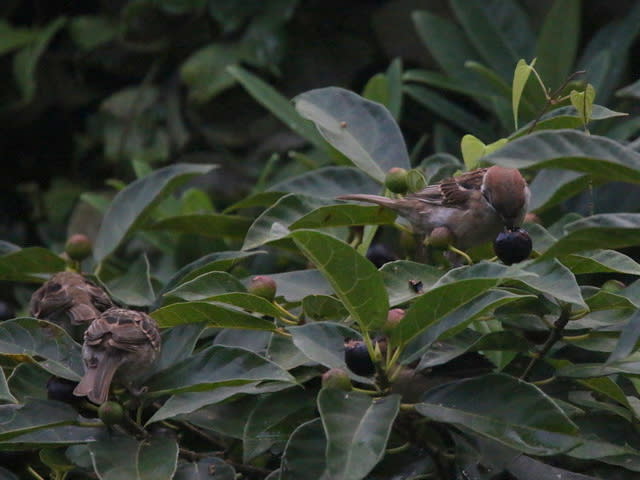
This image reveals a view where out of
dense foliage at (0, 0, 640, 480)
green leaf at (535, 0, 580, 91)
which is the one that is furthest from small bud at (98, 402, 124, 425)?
green leaf at (535, 0, 580, 91)

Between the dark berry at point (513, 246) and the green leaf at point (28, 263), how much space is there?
0.97 meters

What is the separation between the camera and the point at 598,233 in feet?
4.04

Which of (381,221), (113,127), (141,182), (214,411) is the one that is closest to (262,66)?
(113,127)

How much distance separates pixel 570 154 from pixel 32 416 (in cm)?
81

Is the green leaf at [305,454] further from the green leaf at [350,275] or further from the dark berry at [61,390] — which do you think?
the dark berry at [61,390]

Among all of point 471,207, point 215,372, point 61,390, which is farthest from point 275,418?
point 471,207

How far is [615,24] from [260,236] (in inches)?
73.2

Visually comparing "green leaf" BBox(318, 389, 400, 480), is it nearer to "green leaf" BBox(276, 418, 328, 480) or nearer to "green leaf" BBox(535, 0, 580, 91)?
"green leaf" BBox(276, 418, 328, 480)

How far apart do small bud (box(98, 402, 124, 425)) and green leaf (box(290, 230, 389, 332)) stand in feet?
1.25

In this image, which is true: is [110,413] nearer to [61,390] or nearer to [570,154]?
[61,390]

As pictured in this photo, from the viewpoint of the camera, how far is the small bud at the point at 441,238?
168 cm

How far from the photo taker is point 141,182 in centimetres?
203

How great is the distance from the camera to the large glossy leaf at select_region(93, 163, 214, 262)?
198 centimetres

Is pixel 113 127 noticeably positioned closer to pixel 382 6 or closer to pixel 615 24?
pixel 382 6
